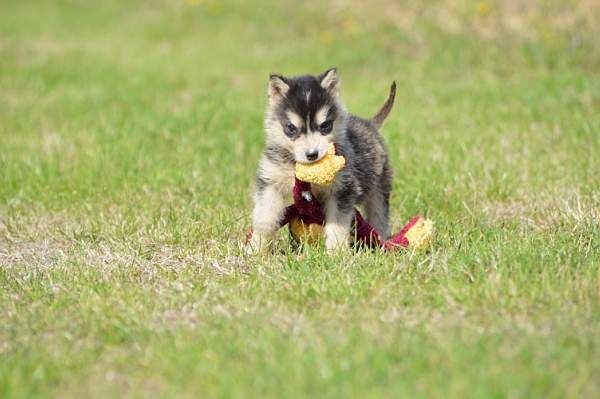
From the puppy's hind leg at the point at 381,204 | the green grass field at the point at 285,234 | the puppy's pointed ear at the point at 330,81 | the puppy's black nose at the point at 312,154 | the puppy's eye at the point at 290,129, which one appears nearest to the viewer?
the green grass field at the point at 285,234

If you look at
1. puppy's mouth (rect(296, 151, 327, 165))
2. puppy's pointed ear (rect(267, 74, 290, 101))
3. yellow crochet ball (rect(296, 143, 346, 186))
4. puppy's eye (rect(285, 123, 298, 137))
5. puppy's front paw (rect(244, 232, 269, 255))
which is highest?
puppy's pointed ear (rect(267, 74, 290, 101))

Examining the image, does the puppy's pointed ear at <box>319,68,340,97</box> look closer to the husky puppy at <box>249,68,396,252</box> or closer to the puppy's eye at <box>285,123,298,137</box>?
the husky puppy at <box>249,68,396,252</box>

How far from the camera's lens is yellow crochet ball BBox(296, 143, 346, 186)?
608 centimetres

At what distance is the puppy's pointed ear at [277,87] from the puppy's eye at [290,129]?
0.79 feet

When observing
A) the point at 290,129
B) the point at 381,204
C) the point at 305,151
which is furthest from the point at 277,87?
the point at 381,204

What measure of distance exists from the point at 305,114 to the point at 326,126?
19 cm

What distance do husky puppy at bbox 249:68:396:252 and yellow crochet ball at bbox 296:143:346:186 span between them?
4 cm

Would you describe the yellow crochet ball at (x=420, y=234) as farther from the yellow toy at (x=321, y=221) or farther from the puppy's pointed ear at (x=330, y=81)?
the puppy's pointed ear at (x=330, y=81)

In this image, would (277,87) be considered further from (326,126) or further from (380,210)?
(380,210)

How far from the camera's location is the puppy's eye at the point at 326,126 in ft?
20.5

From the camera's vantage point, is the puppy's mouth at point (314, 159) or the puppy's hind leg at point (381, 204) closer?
the puppy's mouth at point (314, 159)

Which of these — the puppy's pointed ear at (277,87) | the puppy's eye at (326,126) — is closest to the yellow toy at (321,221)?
the puppy's eye at (326,126)

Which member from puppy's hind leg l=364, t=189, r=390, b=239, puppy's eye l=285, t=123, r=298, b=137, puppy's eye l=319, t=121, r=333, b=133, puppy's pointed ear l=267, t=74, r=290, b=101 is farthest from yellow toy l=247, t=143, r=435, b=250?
puppy's pointed ear l=267, t=74, r=290, b=101

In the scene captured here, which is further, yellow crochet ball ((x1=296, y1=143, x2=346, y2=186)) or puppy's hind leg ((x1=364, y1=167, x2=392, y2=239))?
puppy's hind leg ((x1=364, y1=167, x2=392, y2=239))
